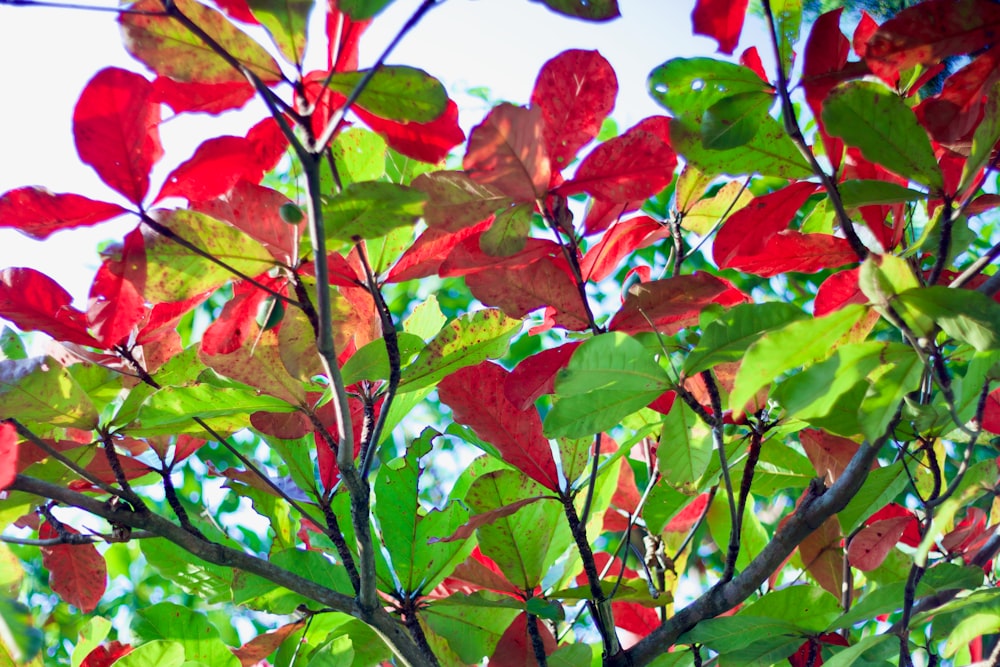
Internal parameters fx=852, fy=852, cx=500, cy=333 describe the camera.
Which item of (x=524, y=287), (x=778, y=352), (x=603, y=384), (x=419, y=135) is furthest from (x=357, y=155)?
(x=778, y=352)

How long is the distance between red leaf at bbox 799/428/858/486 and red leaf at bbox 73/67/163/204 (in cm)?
64

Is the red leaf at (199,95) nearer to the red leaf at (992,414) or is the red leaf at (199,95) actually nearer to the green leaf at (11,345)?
the green leaf at (11,345)

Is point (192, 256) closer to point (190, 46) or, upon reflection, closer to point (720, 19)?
point (190, 46)

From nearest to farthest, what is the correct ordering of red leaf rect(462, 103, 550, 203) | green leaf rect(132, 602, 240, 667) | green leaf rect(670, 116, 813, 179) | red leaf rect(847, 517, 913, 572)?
red leaf rect(462, 103, 550, 203), green leaf rect(670, 116, 813, 179), red leaf rect(847, 517, 913, 572), green leaf rect(132, 602, 240, 667)

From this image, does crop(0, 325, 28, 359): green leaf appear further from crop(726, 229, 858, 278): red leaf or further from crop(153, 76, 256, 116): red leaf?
crop(726, 229, 858, 278): red leaf

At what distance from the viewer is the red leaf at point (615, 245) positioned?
79 centimetres

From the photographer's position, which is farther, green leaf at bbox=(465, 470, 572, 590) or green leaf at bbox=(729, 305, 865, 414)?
green leaf at bbox=(465, 470, 572, 590)

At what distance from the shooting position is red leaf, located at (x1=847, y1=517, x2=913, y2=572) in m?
0.81

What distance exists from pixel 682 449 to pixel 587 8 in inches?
14.2

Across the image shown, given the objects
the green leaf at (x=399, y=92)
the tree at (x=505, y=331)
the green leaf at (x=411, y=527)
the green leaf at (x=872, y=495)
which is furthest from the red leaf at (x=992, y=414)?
the green leaf at (x=399, y=92)

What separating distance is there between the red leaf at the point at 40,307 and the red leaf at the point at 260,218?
232mm

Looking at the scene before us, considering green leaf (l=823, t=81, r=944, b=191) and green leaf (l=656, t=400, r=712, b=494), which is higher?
green leaf (l=823, t=81, r=944, b=191)

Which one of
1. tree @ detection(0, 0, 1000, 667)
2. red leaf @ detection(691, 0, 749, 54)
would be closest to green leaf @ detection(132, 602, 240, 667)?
tree @ detection(0, 0, 1000, 667)

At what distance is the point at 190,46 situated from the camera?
0.60m
